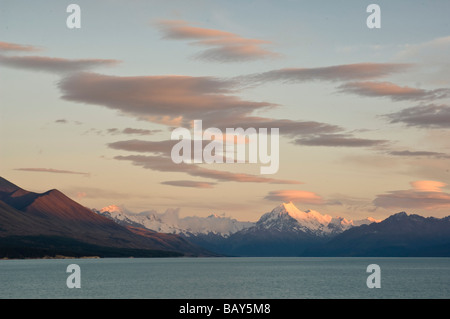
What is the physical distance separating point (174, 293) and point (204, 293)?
24.8 feet
